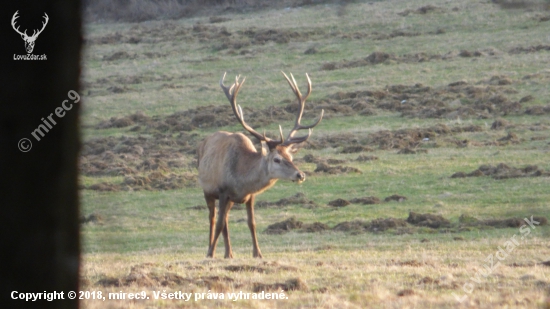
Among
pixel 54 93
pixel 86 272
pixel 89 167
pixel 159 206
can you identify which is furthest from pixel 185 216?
pixel 54 93

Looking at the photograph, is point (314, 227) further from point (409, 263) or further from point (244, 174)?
point (409, 263)

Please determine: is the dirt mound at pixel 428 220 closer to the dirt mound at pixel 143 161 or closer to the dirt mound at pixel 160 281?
the dirt mound at pixel 143 161

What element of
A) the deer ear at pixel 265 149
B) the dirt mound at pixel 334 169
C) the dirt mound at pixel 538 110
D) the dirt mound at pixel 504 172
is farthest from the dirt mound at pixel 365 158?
the deer ear at pixel 265 149

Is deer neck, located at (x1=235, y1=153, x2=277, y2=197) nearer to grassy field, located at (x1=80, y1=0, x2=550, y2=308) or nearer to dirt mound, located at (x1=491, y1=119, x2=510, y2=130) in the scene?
grassy field, located at (x1=80, y1=0, x2=550, y2=308)

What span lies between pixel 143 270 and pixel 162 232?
7.23 m

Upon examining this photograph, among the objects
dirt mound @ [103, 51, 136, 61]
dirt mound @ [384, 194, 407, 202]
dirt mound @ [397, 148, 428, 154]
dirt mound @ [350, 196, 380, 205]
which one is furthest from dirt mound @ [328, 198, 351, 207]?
dirt mound @ [103, 51, 136, 61]

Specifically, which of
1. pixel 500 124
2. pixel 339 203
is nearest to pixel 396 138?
pixel 500 124

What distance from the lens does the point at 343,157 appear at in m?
21.2

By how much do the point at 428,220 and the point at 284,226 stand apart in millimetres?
2758

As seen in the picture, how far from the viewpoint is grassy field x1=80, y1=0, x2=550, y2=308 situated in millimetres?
7406

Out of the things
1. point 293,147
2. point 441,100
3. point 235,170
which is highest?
point 293,147

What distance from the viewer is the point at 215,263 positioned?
8867 mm

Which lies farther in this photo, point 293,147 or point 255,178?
point 293,147

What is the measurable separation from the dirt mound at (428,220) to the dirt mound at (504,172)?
152 inches
